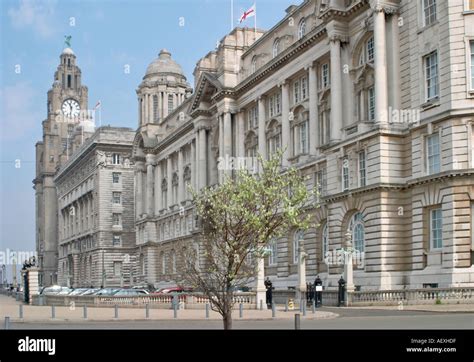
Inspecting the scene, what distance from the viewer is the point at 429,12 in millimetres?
47062

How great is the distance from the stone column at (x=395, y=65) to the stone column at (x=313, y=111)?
1257 cm

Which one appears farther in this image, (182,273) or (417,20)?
(417,20)

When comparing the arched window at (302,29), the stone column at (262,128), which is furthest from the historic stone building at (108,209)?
the arched window at (302,29)

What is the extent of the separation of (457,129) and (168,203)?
6616cm

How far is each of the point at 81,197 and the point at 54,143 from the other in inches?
1965

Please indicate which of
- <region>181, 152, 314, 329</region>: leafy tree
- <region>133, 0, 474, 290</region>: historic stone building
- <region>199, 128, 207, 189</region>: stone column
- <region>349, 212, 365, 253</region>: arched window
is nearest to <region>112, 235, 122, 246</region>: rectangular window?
<region>199, 128, 207, 189</region>: stone column

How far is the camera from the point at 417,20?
1885 inches

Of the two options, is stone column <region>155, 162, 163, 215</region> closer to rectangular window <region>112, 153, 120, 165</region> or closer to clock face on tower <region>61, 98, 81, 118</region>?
rectangular window <region>112, 153, 120, 165</region>

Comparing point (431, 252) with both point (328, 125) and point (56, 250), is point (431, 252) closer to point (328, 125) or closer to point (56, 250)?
point (328, 125)

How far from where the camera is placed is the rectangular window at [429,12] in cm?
4653

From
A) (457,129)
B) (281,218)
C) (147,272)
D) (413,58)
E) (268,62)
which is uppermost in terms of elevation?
(268,62)

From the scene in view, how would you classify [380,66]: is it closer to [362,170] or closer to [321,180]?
[362,170]

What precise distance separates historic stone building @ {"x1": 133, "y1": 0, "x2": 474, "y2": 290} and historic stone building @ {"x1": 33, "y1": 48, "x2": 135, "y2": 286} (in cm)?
4650
